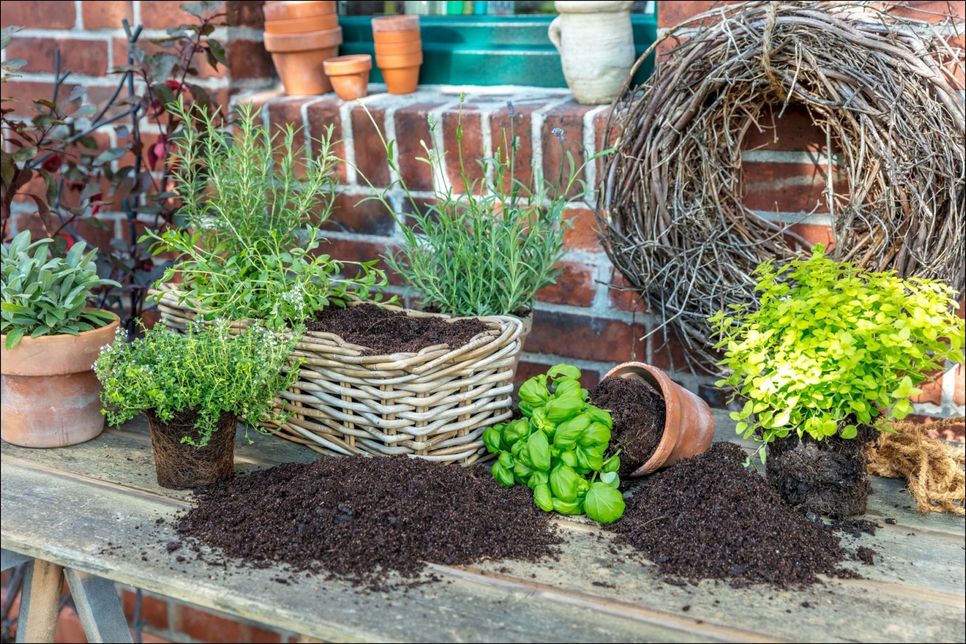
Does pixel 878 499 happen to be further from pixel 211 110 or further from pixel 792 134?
pixel 211 110

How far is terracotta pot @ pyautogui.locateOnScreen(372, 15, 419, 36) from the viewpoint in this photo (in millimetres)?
1869

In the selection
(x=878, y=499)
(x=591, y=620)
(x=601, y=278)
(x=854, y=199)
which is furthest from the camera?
(x=601, y=278)

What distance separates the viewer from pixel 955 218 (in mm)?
1396

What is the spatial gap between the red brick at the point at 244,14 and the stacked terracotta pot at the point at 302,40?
0.18ft

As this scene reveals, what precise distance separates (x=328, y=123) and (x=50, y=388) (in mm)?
701

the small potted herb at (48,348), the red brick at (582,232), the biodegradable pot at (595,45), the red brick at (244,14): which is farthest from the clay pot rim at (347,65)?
the small potted herb at (48,348)

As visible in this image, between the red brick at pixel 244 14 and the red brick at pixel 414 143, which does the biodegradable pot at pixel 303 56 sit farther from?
the red brick at pixel 414 143

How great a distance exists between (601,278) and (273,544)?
0.78m

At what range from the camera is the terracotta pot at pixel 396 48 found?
1.87m

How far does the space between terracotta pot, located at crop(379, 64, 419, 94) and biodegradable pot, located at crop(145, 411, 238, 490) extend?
84 centimetres

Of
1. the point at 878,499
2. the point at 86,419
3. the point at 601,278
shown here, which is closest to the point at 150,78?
the point at 86,419

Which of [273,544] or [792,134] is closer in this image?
[273,544]

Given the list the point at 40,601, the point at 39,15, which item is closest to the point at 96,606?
the point at 40,601

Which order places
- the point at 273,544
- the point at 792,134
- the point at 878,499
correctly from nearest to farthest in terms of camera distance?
the point at 273,544, the point at 878,499, the point at 792,134
